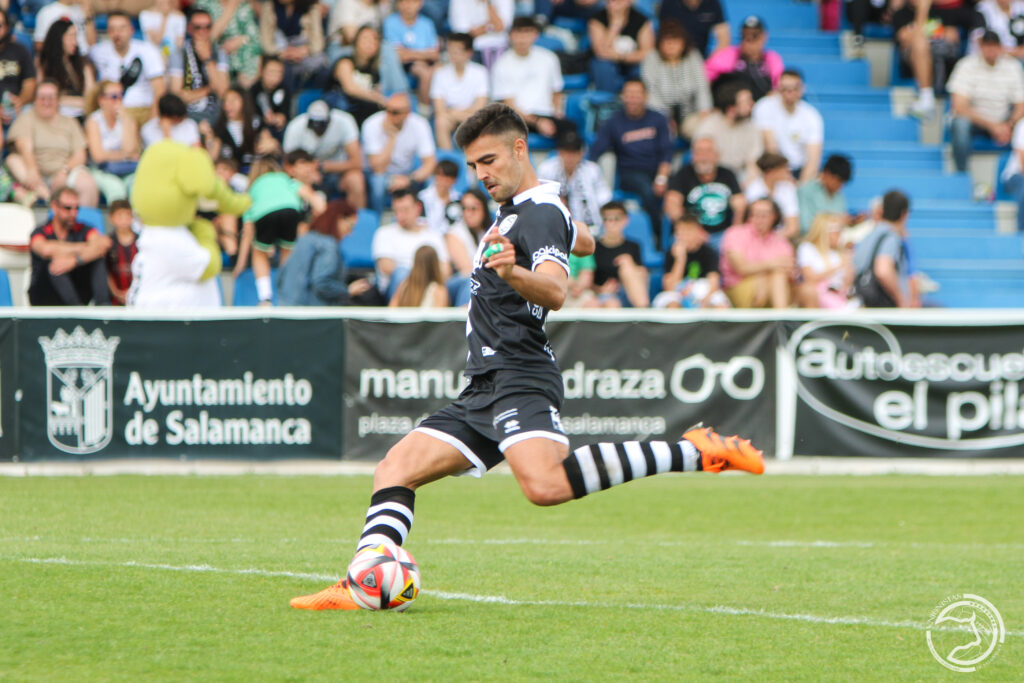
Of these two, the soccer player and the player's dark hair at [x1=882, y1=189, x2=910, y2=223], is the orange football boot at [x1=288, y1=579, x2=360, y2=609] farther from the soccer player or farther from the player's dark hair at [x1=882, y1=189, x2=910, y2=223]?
the player's dark hair at [x1=882, y1=189, x2=910, y2=223]

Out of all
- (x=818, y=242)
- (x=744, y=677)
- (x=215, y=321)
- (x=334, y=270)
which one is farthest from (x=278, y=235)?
(x=744, y=677)

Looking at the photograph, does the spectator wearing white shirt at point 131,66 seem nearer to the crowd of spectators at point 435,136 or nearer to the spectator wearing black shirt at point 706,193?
the crowd of spectators at point 435,136

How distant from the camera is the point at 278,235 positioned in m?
14.8

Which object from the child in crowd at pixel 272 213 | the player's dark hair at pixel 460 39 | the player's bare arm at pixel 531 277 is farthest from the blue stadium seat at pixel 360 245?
the player's bare arm at pixel 531 277

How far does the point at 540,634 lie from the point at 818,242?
1077 centimetres

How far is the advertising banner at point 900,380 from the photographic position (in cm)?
1279

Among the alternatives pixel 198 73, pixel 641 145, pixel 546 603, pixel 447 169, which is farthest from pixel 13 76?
pixel 546 603

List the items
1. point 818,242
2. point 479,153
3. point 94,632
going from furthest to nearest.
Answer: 1. point 818,242
2. point 479,153
3. point 94,632

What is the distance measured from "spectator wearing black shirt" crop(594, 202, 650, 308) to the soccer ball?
8.92 meters

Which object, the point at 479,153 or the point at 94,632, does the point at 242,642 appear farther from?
the point at 479,153

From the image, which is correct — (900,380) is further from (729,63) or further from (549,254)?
(549,254)

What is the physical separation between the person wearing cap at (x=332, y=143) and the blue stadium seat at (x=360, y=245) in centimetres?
43

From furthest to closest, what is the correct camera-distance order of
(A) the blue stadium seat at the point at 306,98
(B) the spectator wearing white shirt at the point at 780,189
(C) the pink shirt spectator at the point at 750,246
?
1. (A) the blue stadium seat at the point at 306,98
2. (B) the spectator wearing white shirt at the point at 780,189
3. (C) the pink shirt spectator at the point at 750,246

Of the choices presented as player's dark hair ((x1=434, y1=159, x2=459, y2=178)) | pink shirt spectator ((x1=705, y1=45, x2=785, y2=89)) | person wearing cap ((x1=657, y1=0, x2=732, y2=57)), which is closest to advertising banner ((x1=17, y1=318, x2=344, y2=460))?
player's dark hair ((x1=434, y1=159, x2=459, y2=178))
